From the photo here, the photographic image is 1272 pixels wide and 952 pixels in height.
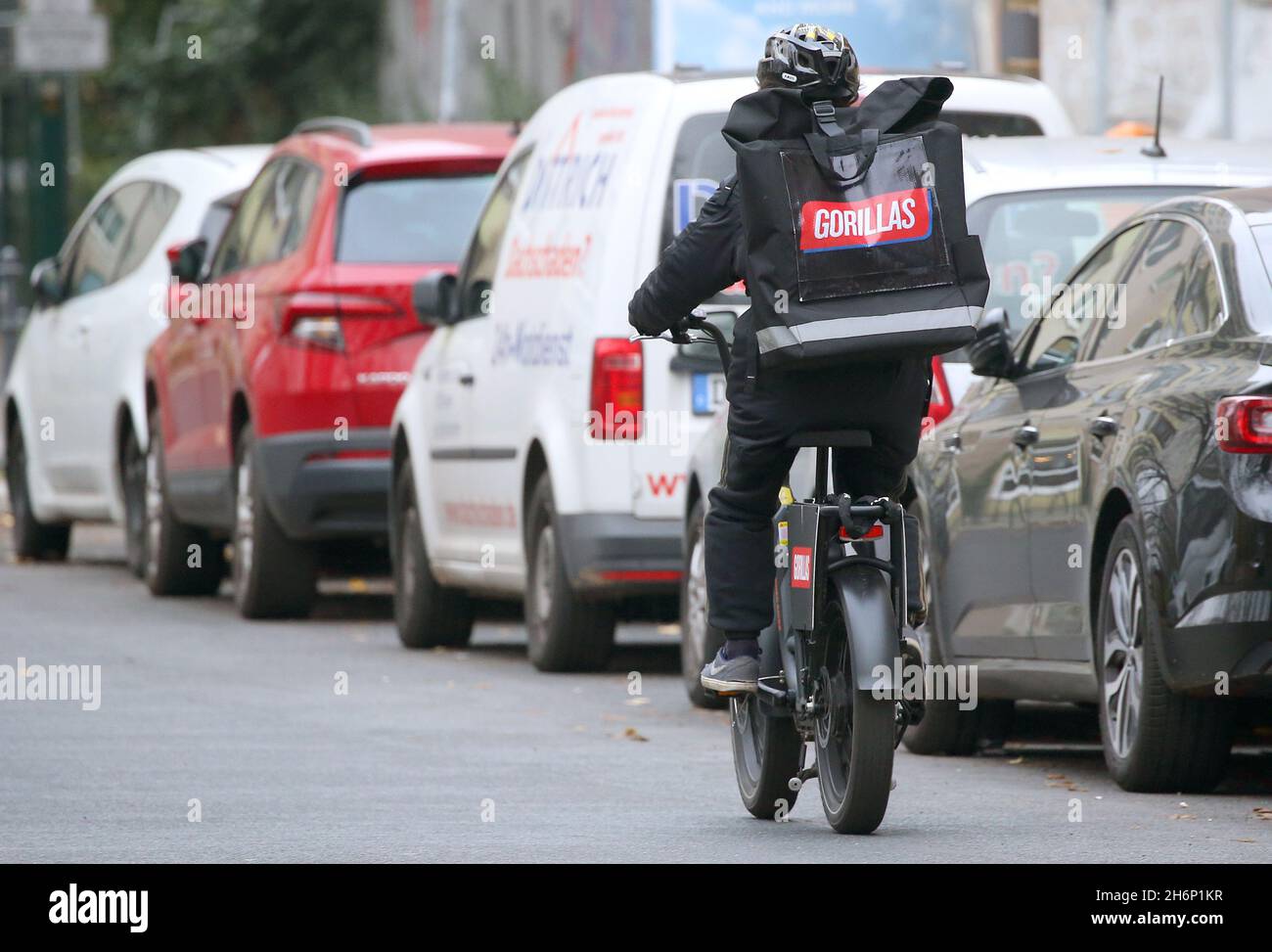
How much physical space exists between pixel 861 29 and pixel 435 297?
9.98m

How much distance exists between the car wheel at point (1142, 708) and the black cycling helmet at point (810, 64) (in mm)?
1474

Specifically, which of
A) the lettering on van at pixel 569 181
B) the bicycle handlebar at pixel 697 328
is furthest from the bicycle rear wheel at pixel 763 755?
the lettering on van at pixel 569 181

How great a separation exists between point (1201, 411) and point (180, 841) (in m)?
2.61

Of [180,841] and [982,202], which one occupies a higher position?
[982,202]

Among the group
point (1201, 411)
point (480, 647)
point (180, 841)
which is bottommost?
point (480, 647)

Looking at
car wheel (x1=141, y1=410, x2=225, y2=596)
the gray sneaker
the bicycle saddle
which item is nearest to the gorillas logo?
the bicycle saddle

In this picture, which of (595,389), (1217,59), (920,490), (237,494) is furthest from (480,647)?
(1217,59)

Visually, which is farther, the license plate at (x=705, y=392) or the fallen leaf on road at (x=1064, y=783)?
the license plate at (x=705, y=392)

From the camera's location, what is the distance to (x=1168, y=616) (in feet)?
24.9

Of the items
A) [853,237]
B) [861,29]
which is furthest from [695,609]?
[861,29]

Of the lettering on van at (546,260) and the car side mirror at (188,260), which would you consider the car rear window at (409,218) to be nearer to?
the lettering on van at (546,260)

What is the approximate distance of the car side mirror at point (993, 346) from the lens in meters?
8.66
